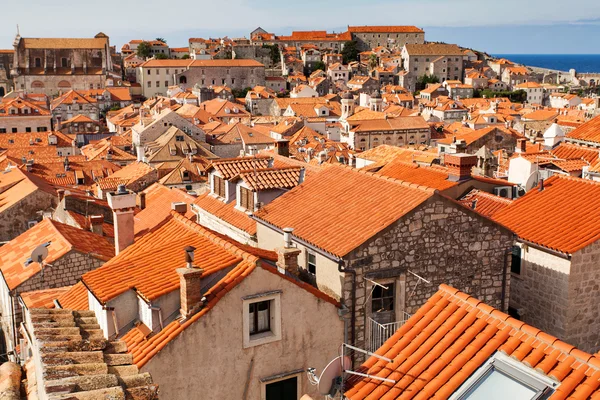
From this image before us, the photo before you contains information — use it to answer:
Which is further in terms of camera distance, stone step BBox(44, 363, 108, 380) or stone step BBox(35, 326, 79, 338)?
stone step BBox(35, 326, 79, 338)

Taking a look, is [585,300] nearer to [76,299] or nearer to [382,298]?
[382,298]

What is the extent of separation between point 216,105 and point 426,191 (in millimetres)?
90708

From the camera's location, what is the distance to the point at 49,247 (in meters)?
18.5

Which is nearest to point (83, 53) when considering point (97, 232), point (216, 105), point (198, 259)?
point (216, 105)

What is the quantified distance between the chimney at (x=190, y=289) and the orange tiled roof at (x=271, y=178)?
20.4ft

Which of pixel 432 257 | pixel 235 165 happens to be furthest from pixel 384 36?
pixel 432 257

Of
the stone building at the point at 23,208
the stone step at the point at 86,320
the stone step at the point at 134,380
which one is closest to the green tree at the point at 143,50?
the stone building at the point at 23,208

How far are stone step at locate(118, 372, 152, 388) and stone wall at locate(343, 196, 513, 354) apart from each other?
4.22 metres

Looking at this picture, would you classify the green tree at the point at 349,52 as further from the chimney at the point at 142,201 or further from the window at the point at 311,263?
the window at the point at 311,263

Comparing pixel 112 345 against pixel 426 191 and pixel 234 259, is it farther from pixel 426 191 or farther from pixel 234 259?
pixel 426 191

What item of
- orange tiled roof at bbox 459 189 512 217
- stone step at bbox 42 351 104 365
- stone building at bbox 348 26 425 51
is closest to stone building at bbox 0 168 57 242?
orange tiled roof at bbox 459 189 512 217

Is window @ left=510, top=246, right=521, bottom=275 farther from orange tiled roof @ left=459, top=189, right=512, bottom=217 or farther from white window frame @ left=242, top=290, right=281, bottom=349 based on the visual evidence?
white window frame @ left=242, top=290, right=281, bottom=349

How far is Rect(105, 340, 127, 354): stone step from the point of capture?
9328mm

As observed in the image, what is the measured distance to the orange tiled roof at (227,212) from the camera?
16.3 metres
